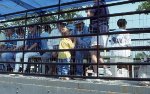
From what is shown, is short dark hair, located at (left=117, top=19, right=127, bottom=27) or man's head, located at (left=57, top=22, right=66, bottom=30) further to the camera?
man's head, located at (left=57, top=22, right=66, bottom=30)

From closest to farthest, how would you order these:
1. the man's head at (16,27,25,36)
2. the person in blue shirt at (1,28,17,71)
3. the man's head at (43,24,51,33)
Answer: the man's head at (43,24,51,33) → the man's head at (16,27,25,36) → the person in blue shirt at (1,28,17,71)

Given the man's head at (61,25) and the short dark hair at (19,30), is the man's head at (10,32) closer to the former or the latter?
the short dark hair at (19,30)

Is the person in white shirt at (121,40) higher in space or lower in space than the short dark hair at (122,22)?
lower

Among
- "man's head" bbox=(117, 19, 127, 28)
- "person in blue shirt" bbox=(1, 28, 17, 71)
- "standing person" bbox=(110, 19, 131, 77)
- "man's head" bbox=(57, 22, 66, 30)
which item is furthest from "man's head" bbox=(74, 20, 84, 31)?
"person in blue shirt" bbox=(1, 28, 17, 71)

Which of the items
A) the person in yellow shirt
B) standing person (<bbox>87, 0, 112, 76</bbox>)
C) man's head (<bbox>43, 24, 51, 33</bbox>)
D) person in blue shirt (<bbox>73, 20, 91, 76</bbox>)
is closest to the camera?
standing person (<bbox>87, 0, 112, 76</bbox>)

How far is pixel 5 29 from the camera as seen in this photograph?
784cm

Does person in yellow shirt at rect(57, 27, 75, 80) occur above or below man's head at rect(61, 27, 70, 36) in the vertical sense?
below

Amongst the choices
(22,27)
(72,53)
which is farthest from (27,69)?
(72,53)

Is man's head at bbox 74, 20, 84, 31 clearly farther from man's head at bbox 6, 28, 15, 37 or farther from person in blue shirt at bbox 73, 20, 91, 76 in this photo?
man's head at bbox 6, 28, 15, 37

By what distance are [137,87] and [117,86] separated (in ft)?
1.09

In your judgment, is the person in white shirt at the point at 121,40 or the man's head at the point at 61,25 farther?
the man's head at the point at 61,25

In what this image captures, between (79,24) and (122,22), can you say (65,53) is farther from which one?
(122,22)

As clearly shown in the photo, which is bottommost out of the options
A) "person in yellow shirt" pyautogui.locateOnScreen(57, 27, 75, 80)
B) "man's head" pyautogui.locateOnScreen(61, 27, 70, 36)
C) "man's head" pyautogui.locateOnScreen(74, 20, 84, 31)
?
"person in yellow shirt" pyautogui.locateOnScreen(57, 27, 75, 80)

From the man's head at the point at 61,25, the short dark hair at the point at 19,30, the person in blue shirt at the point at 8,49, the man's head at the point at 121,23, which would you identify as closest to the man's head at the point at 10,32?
the person in blue shirt at the point at 8,49
